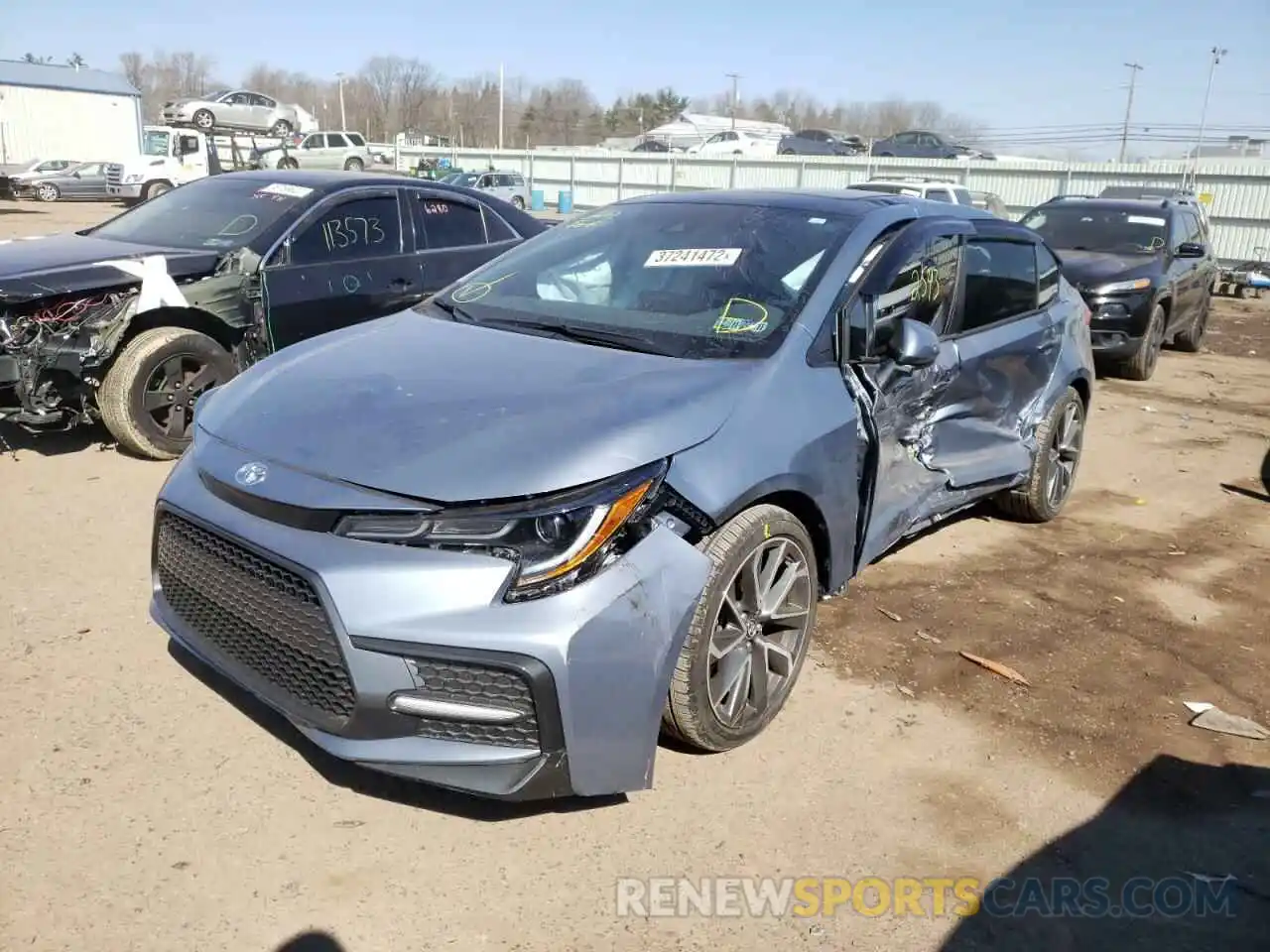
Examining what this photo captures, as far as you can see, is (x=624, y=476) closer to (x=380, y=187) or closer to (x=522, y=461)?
(x=522, y=461)

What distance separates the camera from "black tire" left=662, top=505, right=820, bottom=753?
2723 mm

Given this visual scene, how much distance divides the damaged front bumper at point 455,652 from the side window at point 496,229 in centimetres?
504

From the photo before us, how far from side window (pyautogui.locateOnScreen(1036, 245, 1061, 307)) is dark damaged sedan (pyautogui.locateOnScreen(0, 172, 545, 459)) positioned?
3848 millimetres

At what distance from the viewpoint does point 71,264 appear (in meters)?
5.52

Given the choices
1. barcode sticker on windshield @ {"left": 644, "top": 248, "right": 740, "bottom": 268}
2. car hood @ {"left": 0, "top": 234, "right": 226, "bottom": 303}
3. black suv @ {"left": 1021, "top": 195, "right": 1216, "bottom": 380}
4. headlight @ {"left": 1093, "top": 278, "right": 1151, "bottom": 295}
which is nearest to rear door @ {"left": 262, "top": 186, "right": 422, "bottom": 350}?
car hood @ {"left": 0, "top": 234, "right": 226, "bottom": 303}

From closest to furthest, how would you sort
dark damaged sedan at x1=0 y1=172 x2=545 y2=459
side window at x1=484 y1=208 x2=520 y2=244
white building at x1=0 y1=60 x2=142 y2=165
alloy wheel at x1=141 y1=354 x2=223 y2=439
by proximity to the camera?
dark damaged sedan at x1=0 y1=172 x2=545 y2=459 → alloy wheel at x1=141 y1=354 x2=223 y2=439 → side window at x1=484 y1=208 x2=520 y2=244 → white building at x1=0 y1=60 x2=142 y2=165

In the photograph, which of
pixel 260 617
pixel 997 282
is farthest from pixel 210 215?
pixel 997 282

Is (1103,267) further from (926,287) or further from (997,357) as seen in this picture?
(926,287)

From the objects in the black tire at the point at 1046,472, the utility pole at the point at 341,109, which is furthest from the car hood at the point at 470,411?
the utility pole at the point at 341,109

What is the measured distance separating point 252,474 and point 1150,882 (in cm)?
270

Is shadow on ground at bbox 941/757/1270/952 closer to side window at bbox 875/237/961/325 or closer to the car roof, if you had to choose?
side window at bbox 875/237/961/325

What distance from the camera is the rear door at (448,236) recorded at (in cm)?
675

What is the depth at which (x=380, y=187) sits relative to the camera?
6652 millimetres

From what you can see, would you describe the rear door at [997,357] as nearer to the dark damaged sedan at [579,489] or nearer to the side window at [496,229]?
the dark damaged sedan at [579,489]
